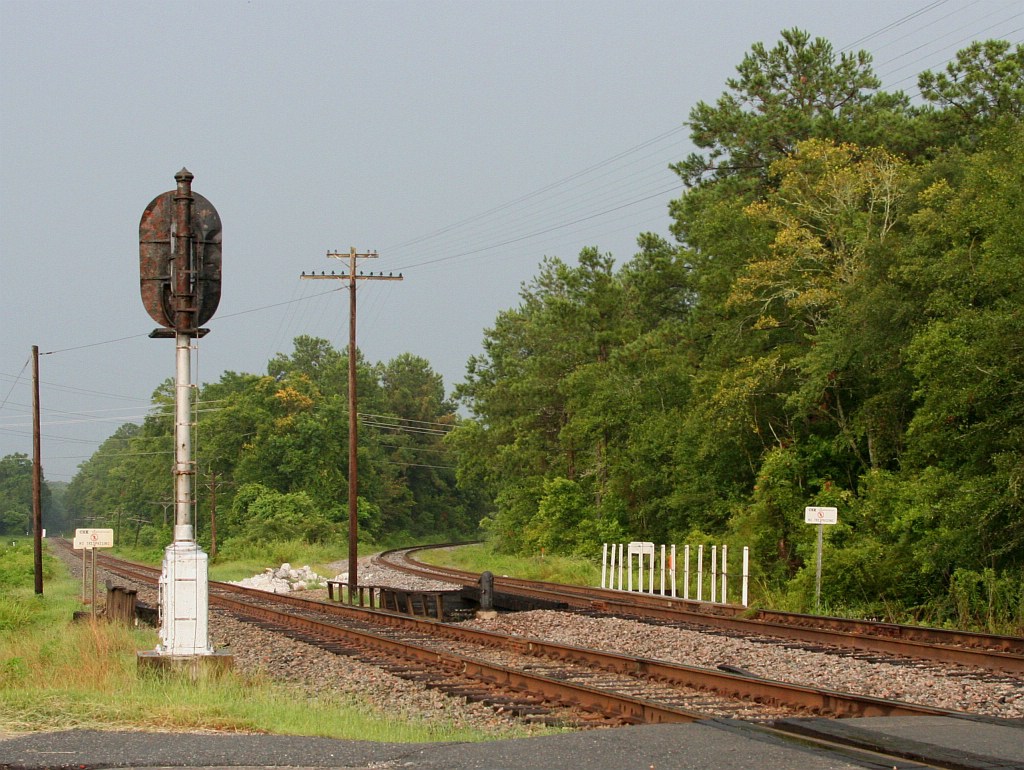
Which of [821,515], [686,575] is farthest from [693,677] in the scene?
[686,575]

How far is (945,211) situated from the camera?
26.5 meters

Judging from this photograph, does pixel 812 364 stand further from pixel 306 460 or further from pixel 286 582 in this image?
pixel 306 460

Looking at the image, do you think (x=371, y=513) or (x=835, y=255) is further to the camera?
(x=371, y=513)

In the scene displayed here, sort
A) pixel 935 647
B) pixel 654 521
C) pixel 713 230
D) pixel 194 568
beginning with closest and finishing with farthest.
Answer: pixel 194 568 < pixel 935 647 < pixel 713 230 < pixel 654 521

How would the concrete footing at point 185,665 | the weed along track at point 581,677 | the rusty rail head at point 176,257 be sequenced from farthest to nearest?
the rusty rail head at point 176,257 → the concrete footing at point 185,665 → the weed along track at point 581,677

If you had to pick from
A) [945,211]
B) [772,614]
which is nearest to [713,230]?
[945,211]

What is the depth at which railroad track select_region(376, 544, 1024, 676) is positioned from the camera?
555 inches

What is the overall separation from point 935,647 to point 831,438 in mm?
17738

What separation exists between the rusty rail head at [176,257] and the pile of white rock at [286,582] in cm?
2314

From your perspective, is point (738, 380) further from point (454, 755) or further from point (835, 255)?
point (454, 755)

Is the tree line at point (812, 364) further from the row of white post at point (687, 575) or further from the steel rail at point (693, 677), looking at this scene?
the steel rail at point (693, 677)

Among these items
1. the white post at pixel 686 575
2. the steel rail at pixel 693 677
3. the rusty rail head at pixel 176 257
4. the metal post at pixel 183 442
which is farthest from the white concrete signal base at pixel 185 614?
the white post at pixel 686 575

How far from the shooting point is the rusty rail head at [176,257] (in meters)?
12.2

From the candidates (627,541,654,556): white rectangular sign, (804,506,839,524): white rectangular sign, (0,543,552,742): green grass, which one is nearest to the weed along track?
(0,543,552,742): green grass
